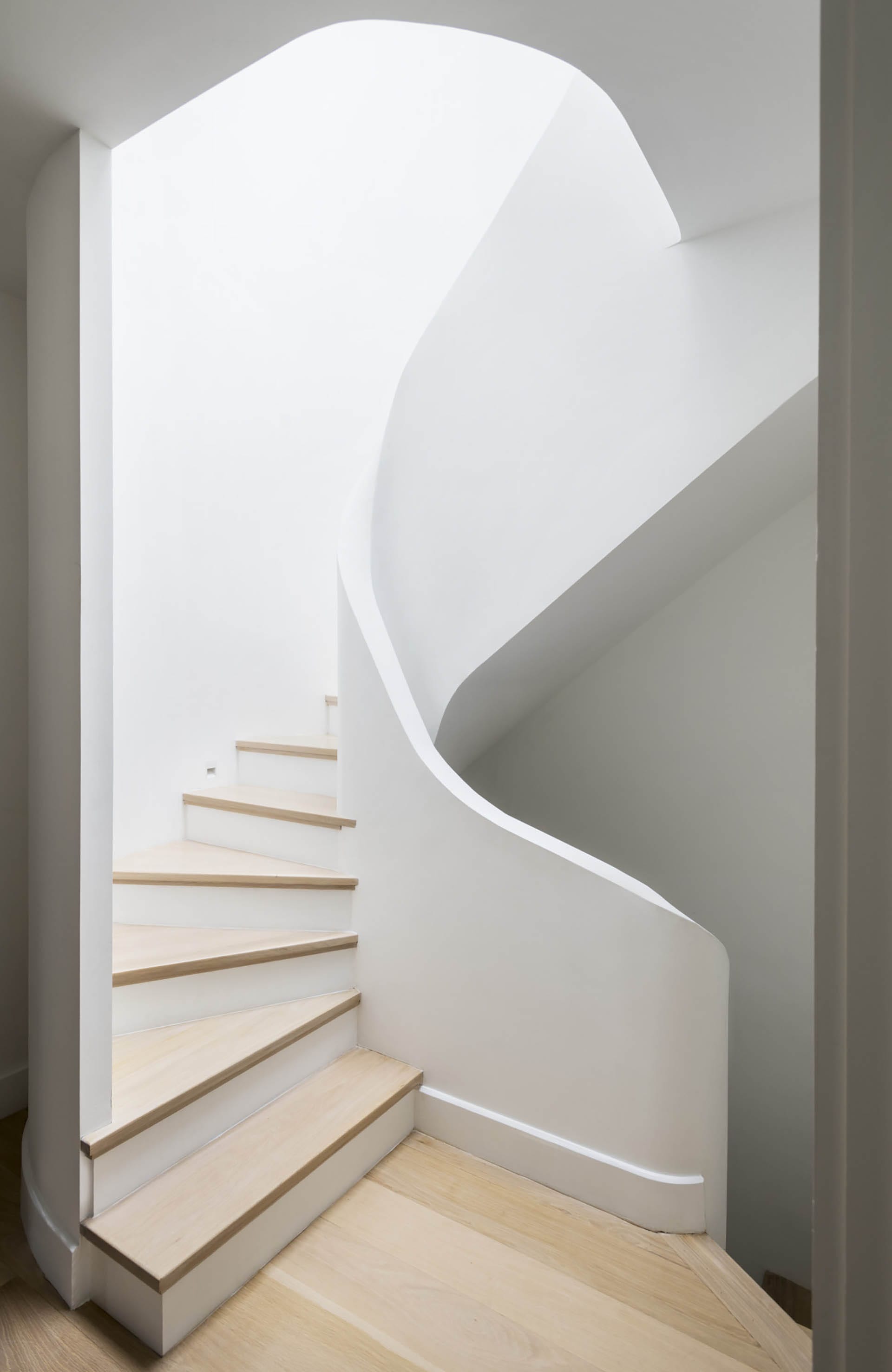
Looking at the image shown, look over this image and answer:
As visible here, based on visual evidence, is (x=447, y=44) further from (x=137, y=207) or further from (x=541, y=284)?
(x=541, y=284)

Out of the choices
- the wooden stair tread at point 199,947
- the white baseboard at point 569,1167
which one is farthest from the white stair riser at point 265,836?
the white baseboard at point 569,1167

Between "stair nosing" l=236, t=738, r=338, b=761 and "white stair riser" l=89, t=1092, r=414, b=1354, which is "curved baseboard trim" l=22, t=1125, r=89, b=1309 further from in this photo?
"stair nosing" l=236, t=738, r=338, b=761

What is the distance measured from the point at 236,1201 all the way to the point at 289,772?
4.79ft

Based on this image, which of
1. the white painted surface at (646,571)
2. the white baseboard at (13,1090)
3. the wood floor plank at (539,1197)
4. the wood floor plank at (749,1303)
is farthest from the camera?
the white baseboard at (13,1090)

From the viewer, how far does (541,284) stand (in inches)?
86.5

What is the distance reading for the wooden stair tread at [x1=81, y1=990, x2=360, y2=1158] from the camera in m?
1.54

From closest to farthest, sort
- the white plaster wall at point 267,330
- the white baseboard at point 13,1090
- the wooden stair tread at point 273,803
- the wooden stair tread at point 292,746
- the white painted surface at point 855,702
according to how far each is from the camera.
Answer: the white painted surface at point 855,702, the white baseboard at point 13,1090, the wooden stair tread at point 273,803, the white plaster wall at point 267,330, the wooden stair tread at point 292,746

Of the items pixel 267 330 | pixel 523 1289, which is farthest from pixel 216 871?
pixel 267 330

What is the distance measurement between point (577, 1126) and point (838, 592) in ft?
6.15

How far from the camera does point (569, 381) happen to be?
215 centimetres

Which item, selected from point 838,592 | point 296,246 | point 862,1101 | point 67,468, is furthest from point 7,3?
point 296,246

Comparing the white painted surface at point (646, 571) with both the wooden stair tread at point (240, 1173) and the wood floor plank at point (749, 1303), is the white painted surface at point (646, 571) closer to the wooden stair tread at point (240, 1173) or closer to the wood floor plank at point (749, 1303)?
the wooden stair tread at point (240, 1173)

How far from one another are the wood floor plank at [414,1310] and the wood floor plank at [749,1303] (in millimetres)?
356

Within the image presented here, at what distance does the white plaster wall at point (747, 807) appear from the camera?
2.83m
